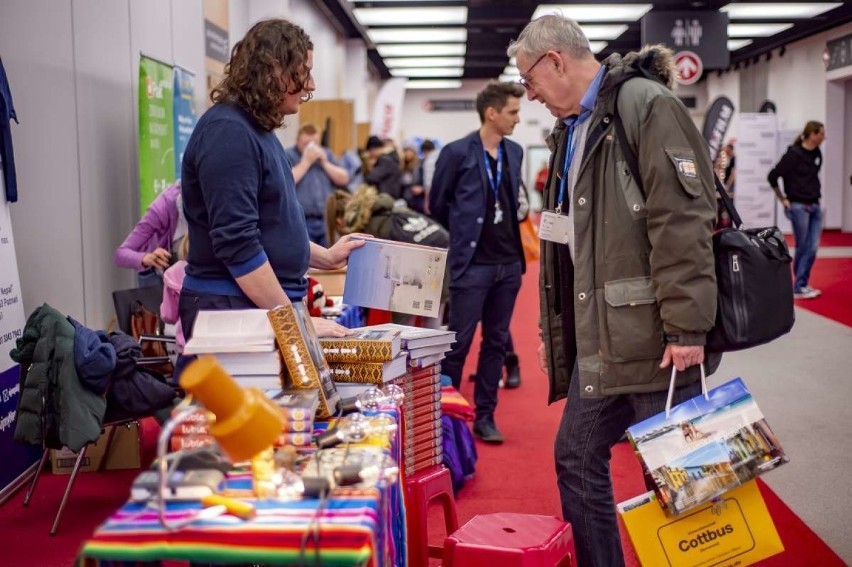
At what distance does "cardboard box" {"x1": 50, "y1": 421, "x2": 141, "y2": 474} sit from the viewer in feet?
13.9

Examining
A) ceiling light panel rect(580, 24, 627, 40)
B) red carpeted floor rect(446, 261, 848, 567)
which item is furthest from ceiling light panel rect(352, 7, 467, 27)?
red carpeted floor rect(446, 261, 848, 567)

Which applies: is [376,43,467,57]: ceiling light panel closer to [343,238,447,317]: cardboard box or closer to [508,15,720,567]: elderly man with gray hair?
[343,238,447,317]: cardboard box

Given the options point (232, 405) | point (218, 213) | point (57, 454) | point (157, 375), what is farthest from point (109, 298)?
point (232, 405)

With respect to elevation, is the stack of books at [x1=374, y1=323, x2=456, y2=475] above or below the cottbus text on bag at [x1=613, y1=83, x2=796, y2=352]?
below

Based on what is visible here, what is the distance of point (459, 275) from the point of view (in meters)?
4.54

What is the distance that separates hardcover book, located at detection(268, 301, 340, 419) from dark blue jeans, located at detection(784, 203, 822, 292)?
A: 8332 millimetres

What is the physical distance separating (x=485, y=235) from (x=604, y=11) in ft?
33.8

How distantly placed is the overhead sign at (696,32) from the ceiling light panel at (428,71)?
9954mm

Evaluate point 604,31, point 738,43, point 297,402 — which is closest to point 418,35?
point 604,31

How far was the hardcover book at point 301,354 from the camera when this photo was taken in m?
1.91

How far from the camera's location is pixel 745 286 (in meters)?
2.19

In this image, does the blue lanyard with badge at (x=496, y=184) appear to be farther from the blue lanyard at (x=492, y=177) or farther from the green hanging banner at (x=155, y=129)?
the green hanging banner at (x=155, y=129)

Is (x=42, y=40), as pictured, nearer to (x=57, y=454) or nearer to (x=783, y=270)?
(x=57, y=454)

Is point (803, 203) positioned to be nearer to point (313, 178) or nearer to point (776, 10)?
point (313, 178)
